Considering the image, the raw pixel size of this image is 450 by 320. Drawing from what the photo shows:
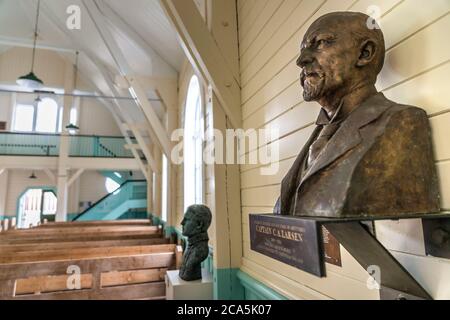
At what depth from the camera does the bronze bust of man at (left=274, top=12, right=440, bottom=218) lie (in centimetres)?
56

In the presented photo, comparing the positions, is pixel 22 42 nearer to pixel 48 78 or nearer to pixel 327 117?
pixel 48 78

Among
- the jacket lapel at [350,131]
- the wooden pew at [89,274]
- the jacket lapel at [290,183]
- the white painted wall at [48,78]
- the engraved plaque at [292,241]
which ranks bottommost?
the wooden pew at [89,274]

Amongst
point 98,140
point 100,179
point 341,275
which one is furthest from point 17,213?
point 341,275

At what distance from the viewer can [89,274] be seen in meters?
2.48

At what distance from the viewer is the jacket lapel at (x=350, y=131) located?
0.61m

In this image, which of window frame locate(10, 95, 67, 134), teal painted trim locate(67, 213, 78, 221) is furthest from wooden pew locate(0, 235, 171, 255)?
window frame locate(10, 95, 67, 134)

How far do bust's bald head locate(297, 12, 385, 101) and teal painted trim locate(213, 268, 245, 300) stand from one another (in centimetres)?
146

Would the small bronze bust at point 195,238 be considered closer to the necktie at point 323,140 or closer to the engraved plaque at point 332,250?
the engraved plaque at point 332,250

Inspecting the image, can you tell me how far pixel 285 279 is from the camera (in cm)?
128

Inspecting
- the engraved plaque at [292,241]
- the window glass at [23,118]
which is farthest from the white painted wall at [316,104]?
the window glass at [23,118]

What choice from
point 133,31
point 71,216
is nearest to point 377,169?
point 133,31

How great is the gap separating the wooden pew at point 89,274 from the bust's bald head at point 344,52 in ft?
8.04

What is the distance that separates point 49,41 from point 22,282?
749 cm
